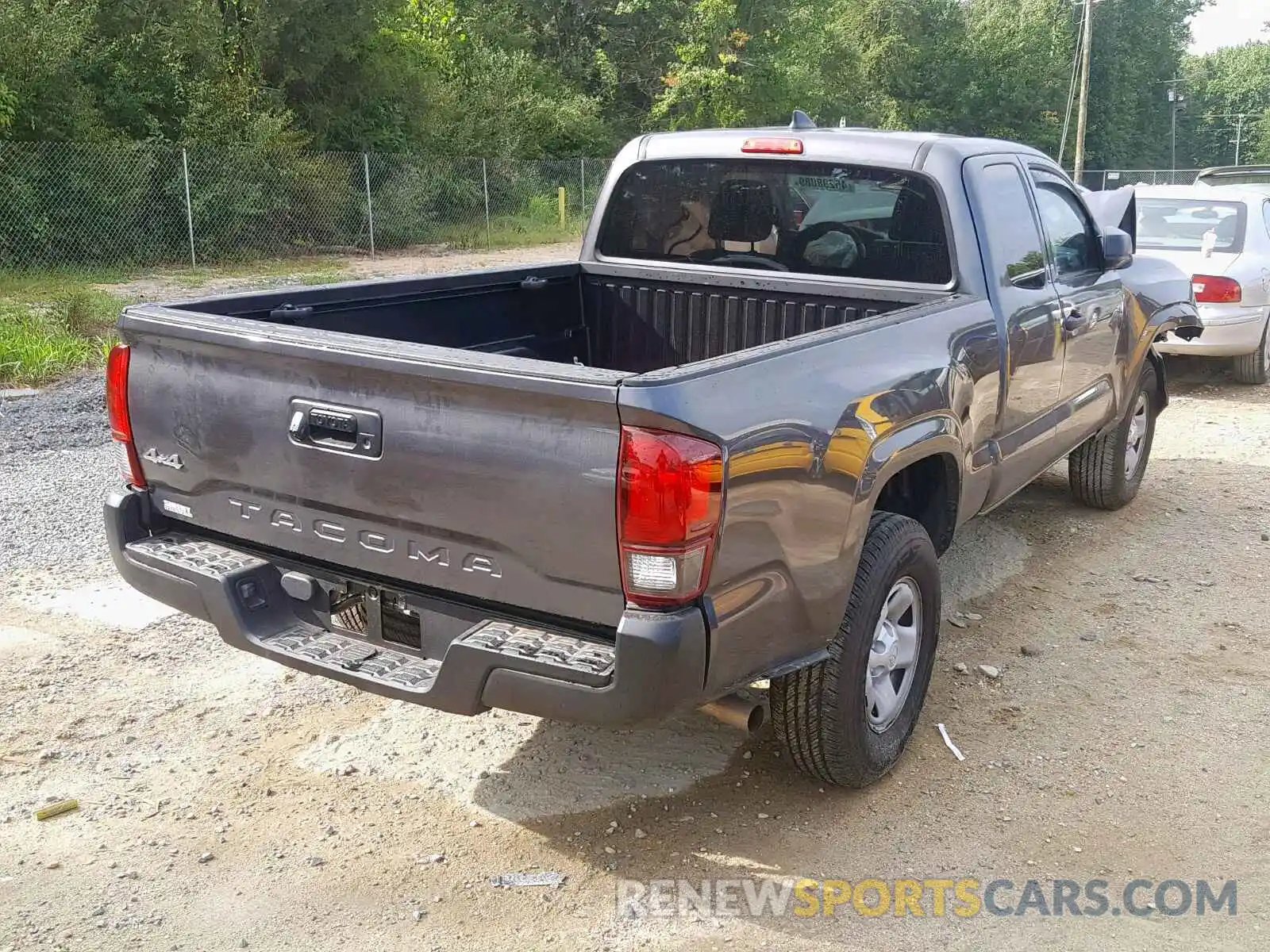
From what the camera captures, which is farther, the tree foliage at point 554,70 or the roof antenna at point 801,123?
the tree foliage at point 554,70

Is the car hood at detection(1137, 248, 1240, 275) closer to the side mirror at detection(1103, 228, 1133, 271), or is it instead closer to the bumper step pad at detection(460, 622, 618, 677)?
the side mirror at detection(1103, 228, 1133, 271)

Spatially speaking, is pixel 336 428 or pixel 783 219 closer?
pixel 336 428

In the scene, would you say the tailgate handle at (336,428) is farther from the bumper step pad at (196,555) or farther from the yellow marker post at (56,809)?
the yellow marker post at (56,809)

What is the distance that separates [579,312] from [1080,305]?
219cm

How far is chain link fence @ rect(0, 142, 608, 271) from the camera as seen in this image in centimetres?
1789

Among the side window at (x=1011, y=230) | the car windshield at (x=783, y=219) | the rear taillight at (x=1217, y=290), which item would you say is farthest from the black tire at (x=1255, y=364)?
the car windshield at (x=783, y=219)

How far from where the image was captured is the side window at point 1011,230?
4465mm

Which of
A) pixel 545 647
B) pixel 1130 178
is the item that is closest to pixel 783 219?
pixel 545 647

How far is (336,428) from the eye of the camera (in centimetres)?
309

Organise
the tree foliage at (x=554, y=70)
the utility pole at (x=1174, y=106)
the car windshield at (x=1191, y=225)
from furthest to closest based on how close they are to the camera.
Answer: the utility pole at (x=1174, y=106) → the tree foliage at (x=554, y=70) → the car windshield at (x=1191, y=225)

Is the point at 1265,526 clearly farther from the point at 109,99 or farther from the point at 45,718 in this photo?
the point at 109,99

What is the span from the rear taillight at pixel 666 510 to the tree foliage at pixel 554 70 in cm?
1762

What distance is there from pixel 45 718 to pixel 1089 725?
3.60 metres

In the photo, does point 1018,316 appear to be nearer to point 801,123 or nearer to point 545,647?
point 801,123
